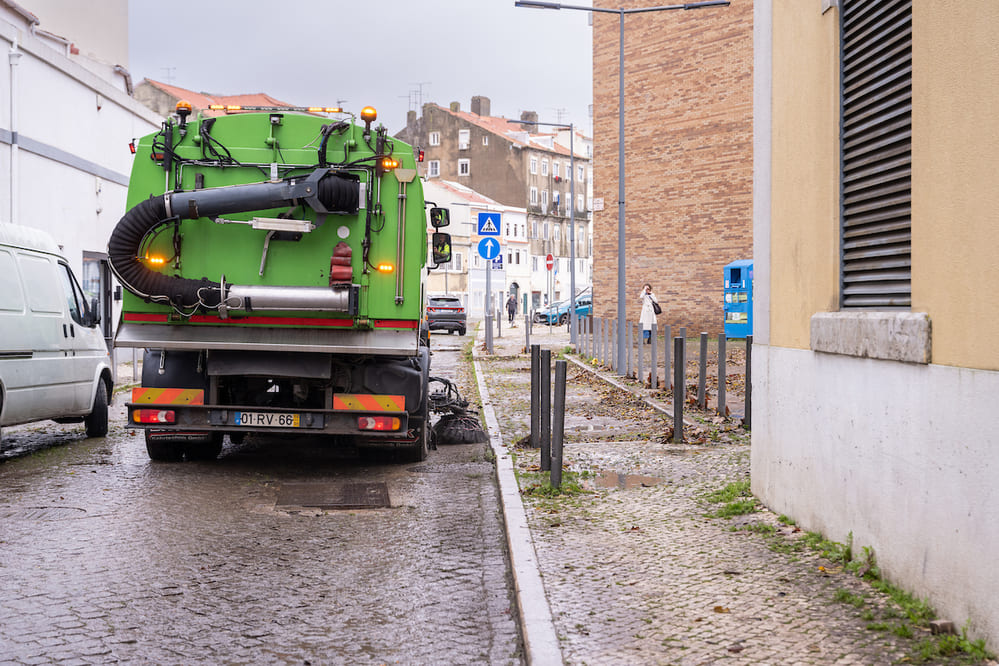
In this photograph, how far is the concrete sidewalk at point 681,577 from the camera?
480cm

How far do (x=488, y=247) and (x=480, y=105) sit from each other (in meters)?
80.2

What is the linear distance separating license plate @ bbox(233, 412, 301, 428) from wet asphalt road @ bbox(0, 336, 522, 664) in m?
0.50

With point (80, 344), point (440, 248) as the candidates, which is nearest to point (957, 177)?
point (440, 248)

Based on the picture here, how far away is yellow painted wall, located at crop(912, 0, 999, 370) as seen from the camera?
466 centimetres

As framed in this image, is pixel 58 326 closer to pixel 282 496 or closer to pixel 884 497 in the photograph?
pixel 282 496

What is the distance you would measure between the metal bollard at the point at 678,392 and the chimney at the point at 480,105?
94.0 meters

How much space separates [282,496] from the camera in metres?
8.82

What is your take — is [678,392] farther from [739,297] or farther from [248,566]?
[739,297]

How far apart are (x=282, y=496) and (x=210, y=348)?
157 cm

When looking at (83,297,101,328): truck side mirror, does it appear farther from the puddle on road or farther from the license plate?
the puddle on road

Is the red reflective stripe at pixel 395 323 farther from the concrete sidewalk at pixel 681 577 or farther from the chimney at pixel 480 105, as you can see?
the chimney at pixel 480 105

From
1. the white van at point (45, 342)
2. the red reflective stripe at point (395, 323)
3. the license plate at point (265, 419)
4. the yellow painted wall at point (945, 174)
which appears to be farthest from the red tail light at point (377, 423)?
the yellow painted wall at point (945, 174)

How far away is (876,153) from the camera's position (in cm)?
615

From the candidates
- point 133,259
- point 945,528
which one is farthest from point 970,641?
point 133,259
